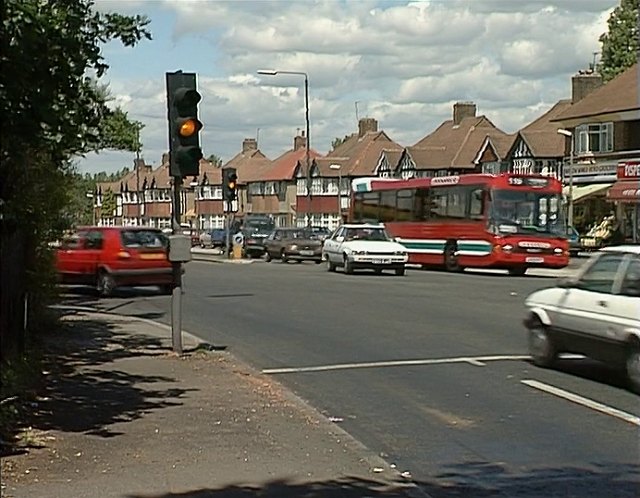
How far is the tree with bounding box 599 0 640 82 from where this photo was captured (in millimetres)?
76062

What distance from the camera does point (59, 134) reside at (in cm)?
1064

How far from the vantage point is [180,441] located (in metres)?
9.36

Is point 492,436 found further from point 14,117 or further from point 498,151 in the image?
point 498,151

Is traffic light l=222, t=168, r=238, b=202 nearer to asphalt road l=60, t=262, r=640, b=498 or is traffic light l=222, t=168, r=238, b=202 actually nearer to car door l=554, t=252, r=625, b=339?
asphalt road l=60, t=262, r=640, b=498

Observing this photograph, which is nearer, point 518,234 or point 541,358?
point 541,358

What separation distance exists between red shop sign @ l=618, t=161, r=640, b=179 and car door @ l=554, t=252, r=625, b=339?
1735 inches

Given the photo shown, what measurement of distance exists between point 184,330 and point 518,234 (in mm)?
17933

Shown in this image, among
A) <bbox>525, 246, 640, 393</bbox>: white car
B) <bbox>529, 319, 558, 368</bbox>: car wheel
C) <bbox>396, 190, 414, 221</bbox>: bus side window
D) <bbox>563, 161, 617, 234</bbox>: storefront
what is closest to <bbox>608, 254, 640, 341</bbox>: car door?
<bbox>525, 246, 640, 393</bbox>: white car

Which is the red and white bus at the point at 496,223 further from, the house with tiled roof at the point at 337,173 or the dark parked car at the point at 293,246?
the house with tiled roof at the point at 337,173

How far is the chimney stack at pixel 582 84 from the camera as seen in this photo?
232 feet

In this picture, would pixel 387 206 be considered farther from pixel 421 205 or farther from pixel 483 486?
pixel 483 486

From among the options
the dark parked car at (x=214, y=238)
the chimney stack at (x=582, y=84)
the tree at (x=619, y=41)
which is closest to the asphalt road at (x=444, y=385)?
the dark parked car at (x=214, y=238)

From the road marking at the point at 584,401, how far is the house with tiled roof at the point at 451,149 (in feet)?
229

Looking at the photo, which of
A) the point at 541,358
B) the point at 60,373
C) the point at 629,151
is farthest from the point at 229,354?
the point at 629,151
